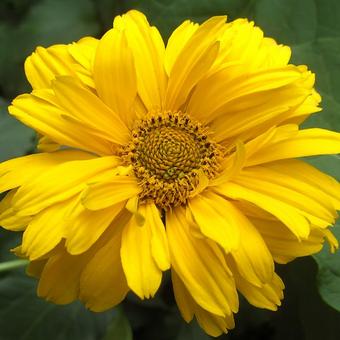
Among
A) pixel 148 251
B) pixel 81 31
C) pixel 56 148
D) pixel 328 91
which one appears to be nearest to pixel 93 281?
pixel 148 251

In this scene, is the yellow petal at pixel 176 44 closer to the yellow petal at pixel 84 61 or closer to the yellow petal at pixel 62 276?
the yellow petal at pixel 84 61

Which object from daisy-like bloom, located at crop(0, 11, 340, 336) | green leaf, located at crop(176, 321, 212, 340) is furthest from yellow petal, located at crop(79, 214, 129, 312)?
green leaf, located at crop(176, 321, 212, 340)

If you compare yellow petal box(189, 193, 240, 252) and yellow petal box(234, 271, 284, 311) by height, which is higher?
yellow petal box(189, 193, 240, 252)

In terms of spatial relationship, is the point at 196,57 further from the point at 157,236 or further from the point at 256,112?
the point at 157,236

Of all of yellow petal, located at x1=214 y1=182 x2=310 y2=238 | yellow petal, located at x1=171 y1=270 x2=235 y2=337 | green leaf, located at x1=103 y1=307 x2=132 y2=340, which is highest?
yellow petal, located at x1=214 y1=182 x2=310 y2=238

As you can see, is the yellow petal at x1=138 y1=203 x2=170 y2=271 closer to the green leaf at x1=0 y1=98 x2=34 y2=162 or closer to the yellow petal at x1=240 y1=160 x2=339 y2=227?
the yellow petal at x1=240 y1=160 x2=339 y2=227

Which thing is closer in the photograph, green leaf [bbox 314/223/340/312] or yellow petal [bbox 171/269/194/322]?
yellow petal [bbox 171/269/194/322]

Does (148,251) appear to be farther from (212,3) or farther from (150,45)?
(212,3)
